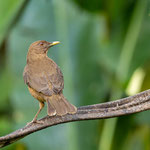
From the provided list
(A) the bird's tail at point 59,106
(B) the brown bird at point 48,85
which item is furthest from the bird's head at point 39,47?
(A) the bird's tail at point 59,106

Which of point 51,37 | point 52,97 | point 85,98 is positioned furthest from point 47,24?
point 52,97

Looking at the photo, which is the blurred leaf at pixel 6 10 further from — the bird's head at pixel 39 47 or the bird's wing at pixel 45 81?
the bird's wing at pixel 45 81

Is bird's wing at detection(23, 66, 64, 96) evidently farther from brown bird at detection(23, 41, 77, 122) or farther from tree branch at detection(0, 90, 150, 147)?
tree branch at detection(0, 90, 150, 147)

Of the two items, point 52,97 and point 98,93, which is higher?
point 98,93

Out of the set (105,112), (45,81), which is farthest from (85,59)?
(105,112)

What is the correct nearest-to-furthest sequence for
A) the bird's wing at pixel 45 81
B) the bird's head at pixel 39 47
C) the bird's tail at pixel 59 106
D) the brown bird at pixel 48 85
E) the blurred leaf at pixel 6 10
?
the bird's tail at pixel 59 106 < the brown bird at pixel 48 85 < the bird's wing at pixel 45 81 < the bird's head at pixel 39 47 < the blurred leaf at pixel 6 10

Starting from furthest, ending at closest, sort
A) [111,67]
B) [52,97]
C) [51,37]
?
[111,67] < [51,37] < [52,97]

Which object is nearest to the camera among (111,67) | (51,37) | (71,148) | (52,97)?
(52,97)

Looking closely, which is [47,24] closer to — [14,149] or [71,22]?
[71,22]
